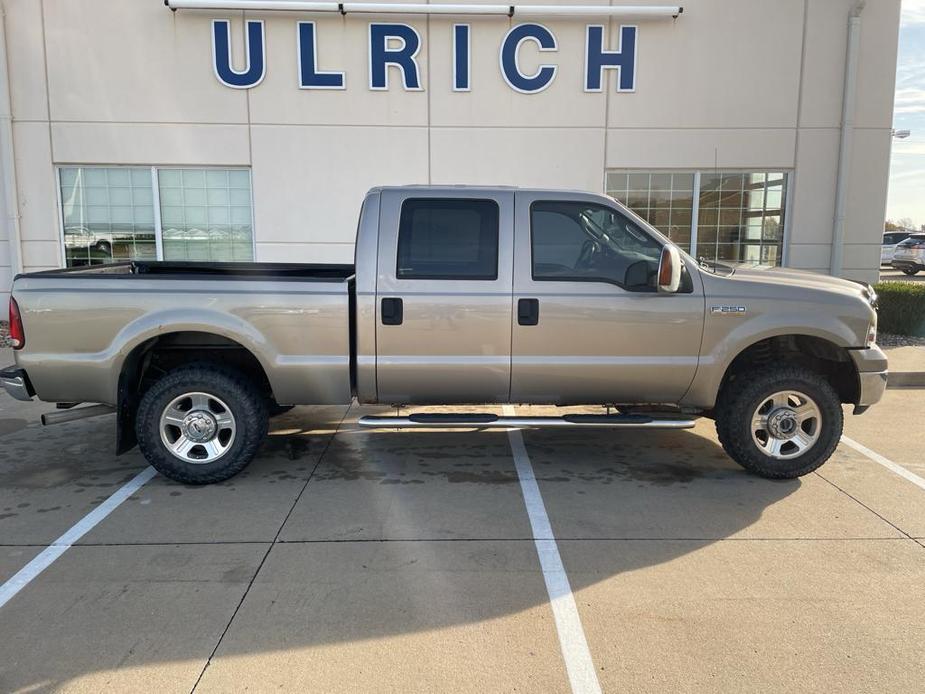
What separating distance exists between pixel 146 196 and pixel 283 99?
8.82 ft

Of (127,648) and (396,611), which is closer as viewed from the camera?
(127,648)

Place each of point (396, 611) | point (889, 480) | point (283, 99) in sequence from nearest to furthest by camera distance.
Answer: point (396, 611) → point (889, 480) → point (283, 99)

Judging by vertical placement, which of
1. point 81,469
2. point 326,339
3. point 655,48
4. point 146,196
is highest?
point 655,48

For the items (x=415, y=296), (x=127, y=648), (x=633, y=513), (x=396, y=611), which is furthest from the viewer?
(x=415, y=296)

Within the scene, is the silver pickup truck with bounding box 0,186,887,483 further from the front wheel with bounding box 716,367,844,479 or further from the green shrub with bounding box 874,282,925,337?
the green shrub with bounding box 874,282,925,337

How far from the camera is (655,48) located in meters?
10.6

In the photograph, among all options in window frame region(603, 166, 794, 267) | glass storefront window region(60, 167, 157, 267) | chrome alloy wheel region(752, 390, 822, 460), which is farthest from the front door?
glass storefront window region(60, 167, 157, 267)

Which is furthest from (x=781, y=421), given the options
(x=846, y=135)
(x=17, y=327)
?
(x=846, y=135)

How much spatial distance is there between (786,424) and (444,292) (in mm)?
2680

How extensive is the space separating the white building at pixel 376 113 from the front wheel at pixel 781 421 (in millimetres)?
6518

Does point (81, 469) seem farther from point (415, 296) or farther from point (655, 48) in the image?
point (655, 48)

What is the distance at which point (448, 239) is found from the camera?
4.92 meters

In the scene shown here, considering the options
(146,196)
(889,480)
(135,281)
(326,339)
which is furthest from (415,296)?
(146,196)

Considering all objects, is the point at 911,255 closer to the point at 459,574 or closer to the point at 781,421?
the point at 781,421
